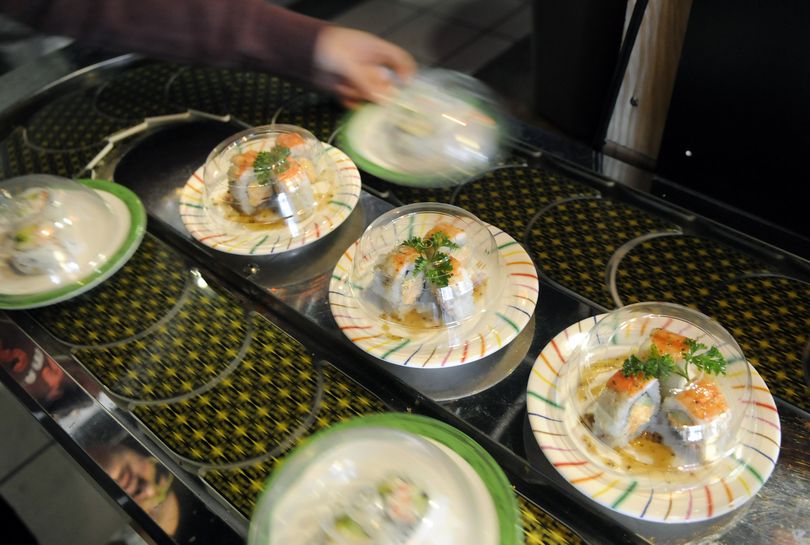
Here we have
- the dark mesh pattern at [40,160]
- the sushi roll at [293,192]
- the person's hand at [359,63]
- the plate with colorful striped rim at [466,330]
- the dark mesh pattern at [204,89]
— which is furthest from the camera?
the dark mesh pattern at [204,89]

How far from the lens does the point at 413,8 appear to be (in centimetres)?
422

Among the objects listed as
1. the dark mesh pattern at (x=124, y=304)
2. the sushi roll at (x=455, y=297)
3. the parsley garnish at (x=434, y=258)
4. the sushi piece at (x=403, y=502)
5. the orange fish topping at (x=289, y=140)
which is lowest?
the dark mesh pattern at (x=124, y=304)

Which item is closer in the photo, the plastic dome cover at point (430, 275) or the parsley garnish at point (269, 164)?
the plastic dome cover at point (430, 275)

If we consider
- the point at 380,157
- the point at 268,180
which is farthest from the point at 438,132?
the point at 268,180

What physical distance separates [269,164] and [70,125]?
2.25 ft

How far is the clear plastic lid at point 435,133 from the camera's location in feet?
4.43

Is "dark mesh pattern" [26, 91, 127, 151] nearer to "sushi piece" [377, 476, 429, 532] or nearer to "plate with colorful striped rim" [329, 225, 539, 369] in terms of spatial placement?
"plate with colorful striped rim" [329, 225, 539, 369]

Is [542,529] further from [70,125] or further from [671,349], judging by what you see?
[70,125]

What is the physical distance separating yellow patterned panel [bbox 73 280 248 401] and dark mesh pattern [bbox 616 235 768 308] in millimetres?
702

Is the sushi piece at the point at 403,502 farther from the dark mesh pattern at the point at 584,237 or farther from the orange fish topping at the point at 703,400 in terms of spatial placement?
the dark mesh pattern at the point at 584,237

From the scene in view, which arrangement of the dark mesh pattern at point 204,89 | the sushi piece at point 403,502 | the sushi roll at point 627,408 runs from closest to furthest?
1. the sushi piece at point 403,502
2. the sushi roll at point 627,408
3. the dark mesh pattern at point 204,89

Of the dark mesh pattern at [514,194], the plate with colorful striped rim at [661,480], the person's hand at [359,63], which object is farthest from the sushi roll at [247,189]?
the plate with colorful striped rim at [661,480]

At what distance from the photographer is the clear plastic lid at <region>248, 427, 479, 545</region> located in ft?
2.66

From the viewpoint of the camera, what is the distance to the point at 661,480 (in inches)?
34.7
